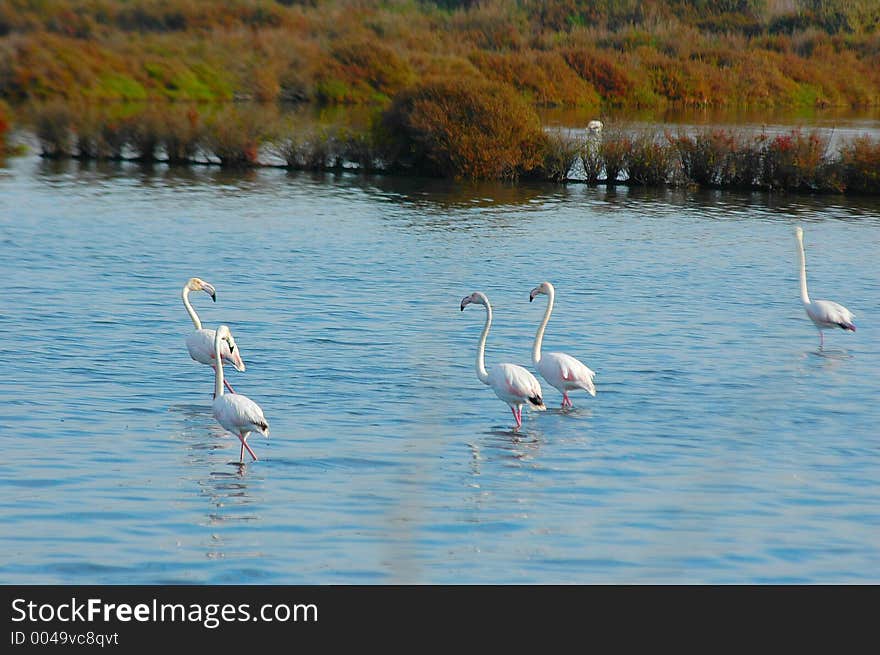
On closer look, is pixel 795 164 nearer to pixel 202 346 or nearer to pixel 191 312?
pixel 191 312

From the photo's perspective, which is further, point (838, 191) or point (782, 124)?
point (782, 124)

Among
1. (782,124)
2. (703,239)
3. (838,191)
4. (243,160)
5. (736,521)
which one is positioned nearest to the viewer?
(736,521)

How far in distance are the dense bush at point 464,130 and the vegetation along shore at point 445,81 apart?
4 centimetres

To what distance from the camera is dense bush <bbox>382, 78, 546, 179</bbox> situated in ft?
92.5

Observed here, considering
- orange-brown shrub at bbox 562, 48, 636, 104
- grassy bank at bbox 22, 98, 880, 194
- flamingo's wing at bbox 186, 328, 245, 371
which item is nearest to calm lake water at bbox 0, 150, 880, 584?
flamingo's wing at bbox 186, 328, 245, 371

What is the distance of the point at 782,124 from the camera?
40.0m

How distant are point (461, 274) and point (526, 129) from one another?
10953mm

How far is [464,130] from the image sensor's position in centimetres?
2844

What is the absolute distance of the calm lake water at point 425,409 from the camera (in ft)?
25.9

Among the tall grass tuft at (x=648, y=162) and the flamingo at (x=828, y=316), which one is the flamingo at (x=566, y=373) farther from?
the tall grass tuft at (x=648, y=162)

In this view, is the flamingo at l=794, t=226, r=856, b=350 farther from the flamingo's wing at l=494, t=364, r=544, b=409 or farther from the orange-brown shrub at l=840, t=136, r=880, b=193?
the orange-brown shrub at l=840, t=136, r=880, b=193

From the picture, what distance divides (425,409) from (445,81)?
19.8 metres

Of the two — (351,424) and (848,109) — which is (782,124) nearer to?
(848,109)

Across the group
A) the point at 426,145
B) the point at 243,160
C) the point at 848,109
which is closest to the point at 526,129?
the point at 426,145
